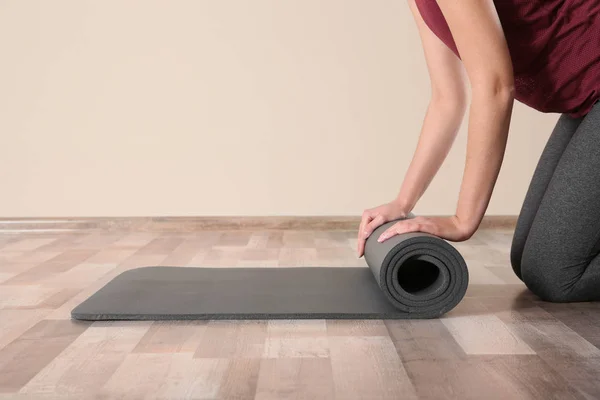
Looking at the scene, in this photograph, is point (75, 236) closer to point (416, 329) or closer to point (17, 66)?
point (17, 66)

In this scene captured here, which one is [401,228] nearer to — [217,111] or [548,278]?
[548,278]

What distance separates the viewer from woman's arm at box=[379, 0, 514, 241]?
5.61 ft

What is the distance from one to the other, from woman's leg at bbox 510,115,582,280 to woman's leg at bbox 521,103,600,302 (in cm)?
21

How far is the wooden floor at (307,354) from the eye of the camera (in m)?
1.33

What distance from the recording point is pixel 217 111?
12.6 feet

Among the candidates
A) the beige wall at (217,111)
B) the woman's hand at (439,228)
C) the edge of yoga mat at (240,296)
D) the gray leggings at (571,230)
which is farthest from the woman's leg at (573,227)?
the beige wall at (217,111)

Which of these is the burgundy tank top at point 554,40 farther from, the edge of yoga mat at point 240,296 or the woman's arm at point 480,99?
the edge of yoga mat at point 240,296

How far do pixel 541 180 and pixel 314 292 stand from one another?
2.73 ft

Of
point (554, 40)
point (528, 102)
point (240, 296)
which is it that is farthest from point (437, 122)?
point (240, 296)

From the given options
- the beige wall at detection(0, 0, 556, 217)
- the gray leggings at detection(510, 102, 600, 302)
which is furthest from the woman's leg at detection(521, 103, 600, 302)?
the beige wall at detection(0, 0, 556, 217)

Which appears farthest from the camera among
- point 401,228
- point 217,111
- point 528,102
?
point 217,111

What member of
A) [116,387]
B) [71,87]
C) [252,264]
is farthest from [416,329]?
[71,87]

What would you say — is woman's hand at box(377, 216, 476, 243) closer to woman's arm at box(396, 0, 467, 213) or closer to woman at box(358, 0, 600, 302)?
woman at box(358, 0, 600, 302)

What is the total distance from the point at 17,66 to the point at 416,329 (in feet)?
9.57
